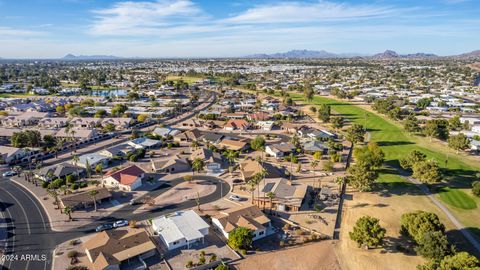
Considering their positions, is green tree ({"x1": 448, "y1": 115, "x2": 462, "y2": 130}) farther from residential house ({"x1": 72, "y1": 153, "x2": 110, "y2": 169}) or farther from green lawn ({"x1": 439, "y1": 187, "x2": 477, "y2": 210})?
residential house ({"x1": 72, "y1": 153, "x2": 110, "y2": 169})

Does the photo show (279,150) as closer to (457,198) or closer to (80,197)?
(457,198)

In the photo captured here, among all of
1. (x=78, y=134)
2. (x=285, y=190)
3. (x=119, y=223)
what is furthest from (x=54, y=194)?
(x=78, y=134)

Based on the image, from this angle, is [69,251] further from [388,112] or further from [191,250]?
[388,112]

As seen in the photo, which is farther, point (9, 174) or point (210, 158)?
point (210, 158)

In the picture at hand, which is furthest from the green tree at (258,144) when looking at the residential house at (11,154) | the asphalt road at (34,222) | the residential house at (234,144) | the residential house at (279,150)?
the residential house at (11,154)

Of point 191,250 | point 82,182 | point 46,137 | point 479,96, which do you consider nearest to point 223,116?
point 46,137

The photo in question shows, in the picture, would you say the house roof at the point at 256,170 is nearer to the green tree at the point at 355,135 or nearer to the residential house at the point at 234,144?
the residential house at the point at 234,144
